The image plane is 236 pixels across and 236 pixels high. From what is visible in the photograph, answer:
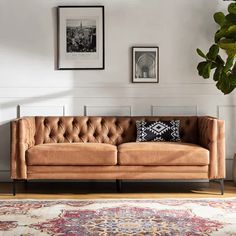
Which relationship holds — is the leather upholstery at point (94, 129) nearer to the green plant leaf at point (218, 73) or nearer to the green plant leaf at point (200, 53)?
the green plant leaf at point (218, 73)

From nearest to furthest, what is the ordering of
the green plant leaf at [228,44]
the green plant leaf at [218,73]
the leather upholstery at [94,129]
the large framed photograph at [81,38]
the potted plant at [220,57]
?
the green plant leaf at [228,44] → the potted plant at [220,57] → the green plant leaf at [218,73] → the leather upholstery at [94,129] → the large framed photograph at [81,38]

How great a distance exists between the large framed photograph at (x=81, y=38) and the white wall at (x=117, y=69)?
70mm

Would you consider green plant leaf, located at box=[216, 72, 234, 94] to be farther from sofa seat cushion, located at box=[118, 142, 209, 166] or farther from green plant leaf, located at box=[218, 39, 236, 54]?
sofa seat cushion, located at box=[118, 142, 209, 166]

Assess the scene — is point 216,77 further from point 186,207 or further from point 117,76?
point 186,207

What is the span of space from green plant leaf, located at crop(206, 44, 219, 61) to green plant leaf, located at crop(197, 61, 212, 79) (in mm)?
69

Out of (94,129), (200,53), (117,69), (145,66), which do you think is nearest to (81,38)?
(117,69)

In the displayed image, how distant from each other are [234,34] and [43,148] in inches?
81.7

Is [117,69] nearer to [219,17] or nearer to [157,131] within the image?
[157,131]

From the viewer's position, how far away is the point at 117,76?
5090 mm

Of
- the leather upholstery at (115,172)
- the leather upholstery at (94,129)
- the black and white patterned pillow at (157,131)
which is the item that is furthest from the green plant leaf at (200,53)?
the leather upholstery at (115,172)

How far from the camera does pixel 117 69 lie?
16.7 ft

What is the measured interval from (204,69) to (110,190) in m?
1.53

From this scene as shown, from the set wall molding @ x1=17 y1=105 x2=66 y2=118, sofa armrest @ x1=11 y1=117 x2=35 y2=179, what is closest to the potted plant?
wall molding @ x1=17 y1=105 x2=66 y2=118

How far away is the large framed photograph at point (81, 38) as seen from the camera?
16.5ft
